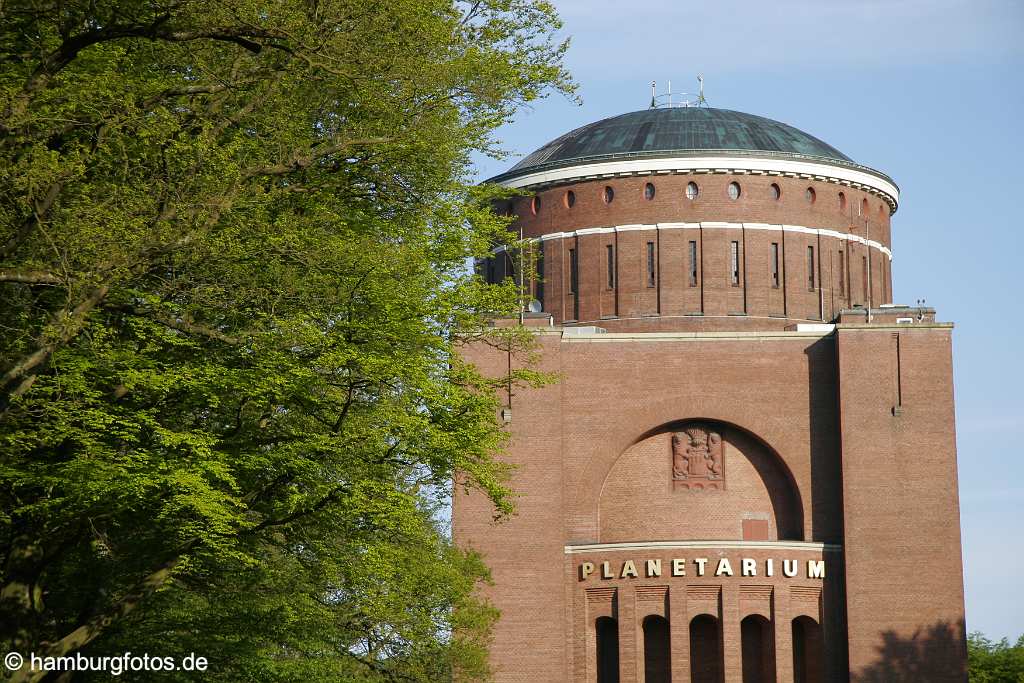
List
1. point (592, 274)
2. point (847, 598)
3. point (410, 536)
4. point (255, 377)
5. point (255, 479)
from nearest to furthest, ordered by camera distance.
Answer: point (255, 377) → point (255, 479) → point (410, 536) → point (847, 598) → point (592, 274)

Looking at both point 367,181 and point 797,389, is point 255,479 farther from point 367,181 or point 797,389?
point 797,389

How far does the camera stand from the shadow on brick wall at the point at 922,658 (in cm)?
4003

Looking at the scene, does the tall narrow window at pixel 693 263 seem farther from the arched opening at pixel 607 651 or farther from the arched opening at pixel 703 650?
the arched opening at pixel 607 651

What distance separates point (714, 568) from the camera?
40719 millimetres

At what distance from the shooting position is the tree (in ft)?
62.1

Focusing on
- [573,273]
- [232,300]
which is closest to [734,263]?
[573,273]

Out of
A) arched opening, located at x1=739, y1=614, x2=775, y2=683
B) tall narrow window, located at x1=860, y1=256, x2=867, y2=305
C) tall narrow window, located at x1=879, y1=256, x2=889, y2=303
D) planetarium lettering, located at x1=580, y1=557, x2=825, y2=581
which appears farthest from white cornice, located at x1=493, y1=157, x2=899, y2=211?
arched opening, located at x1=739, y1=614, x2=775, y2=683

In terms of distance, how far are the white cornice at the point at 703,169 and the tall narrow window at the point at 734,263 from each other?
2.06m

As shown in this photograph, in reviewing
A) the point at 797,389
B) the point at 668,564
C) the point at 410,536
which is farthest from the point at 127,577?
the point at 797,389

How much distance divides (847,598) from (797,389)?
18.2ft

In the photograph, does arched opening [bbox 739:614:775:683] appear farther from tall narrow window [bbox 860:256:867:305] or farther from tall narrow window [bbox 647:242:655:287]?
tall narrow window [bbox 860:256:867:305]

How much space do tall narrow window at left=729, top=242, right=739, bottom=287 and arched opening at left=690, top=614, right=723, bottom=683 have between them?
9.69 meters

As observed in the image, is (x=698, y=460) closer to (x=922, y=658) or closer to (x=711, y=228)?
(x=711, y=228)

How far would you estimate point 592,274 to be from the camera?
4666 centimetres
